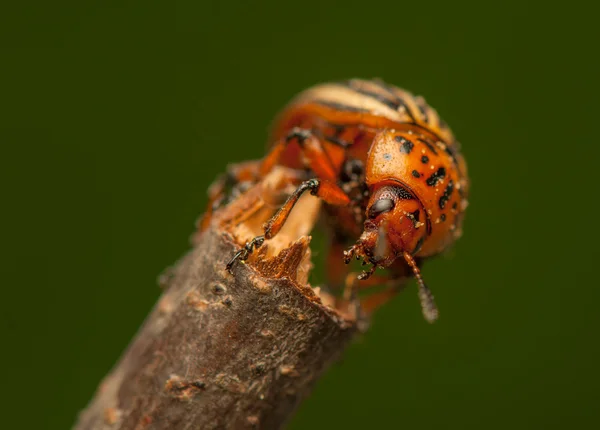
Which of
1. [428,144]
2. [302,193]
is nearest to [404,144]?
[428,144]

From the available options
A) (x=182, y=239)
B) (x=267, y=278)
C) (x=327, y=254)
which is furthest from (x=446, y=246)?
(x=182, y=239)

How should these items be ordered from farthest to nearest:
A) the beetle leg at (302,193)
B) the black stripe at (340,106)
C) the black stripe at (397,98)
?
the black stripe at (340,106) → the black stripe at (397,98) → the beetle leg at (302,193)

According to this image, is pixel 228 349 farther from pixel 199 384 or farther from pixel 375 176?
pixel 375 176

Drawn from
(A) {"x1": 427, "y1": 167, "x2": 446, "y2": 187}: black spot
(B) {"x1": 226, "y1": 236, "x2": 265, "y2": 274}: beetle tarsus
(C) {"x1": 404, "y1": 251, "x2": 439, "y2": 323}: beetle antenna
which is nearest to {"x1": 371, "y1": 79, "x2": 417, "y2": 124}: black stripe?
(A) {"x1": 427, "y1": 167, "x2": 446, "y2": 187}: black spot

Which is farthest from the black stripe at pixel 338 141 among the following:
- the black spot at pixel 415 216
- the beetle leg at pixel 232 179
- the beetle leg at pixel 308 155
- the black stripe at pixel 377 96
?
the black spot at pixel 415 216

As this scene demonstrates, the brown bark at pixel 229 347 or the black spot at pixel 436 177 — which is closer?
the brown bark at pixel 229 347

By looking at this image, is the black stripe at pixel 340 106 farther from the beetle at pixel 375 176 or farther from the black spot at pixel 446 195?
the black spot at pixel 446 195

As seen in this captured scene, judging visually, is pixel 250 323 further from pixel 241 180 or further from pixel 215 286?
pixel 241 180

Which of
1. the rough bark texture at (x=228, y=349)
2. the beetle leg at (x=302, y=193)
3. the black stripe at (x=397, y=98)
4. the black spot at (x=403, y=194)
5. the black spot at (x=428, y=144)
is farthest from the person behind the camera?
the black stripe at (x=397, y=98)
